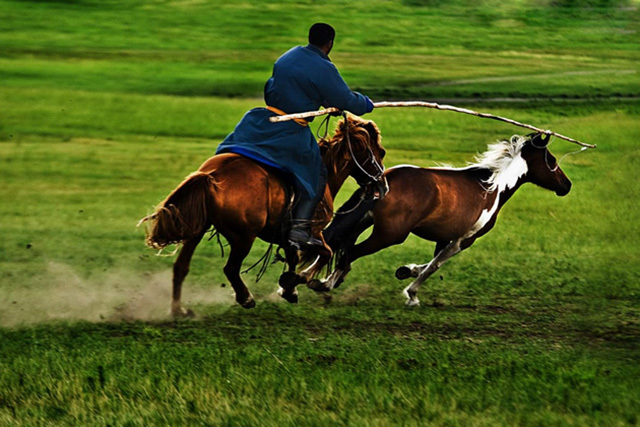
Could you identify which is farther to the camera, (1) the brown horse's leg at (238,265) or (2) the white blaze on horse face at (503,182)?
(2) the white blaze on horse face at (503,182)

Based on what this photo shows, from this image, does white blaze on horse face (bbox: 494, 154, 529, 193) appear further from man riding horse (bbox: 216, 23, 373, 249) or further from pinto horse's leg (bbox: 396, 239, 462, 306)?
man riding horse (bbox: 216, 23, 373, 249)

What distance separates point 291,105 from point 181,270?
1.65 m

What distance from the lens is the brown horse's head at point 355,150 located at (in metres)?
9.73

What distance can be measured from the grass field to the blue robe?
1491 millimetres

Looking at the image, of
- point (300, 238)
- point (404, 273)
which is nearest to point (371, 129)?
point (300, 238)

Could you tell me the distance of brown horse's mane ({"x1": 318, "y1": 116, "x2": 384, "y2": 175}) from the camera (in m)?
9.73

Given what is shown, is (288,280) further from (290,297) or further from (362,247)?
(362,247)

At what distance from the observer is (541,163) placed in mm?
11445

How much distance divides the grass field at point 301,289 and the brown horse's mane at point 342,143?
1414mm

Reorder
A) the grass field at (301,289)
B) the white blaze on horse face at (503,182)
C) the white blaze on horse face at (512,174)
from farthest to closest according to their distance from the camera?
1. the white blaze on horse face at (512,174)
2. the white blaze on horse face at (503,182)
3. the grass field at (301,289)

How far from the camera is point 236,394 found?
24.2ft

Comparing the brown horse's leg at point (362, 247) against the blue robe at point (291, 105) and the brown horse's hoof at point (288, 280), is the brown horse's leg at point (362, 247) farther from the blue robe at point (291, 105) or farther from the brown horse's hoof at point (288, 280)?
the blue robe at point (291, 105)

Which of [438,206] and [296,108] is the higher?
[296,108]

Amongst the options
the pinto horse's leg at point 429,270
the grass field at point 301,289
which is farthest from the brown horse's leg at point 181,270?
the pinto horse's leg at point 429,270
